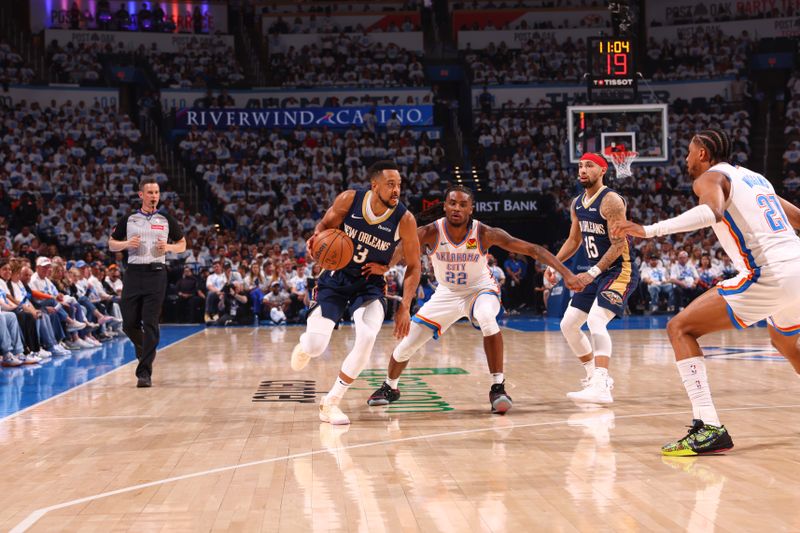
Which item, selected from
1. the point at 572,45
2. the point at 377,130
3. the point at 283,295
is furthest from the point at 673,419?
the point at 572,45

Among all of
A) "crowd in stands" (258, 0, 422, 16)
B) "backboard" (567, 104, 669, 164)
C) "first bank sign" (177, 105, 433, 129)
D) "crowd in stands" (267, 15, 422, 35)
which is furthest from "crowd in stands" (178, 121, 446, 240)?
"crowd in stands" (258, 0, 422, 16)

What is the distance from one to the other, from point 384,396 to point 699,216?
3.30m

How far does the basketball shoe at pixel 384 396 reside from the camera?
7.24 m

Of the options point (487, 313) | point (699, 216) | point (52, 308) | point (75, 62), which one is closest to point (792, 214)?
point (699, 216)

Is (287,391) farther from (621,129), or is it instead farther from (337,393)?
(621,129)

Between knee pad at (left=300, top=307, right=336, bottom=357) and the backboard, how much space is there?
13484 mm

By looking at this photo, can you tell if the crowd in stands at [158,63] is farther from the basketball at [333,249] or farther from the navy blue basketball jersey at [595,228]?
the basketball at [333,249]

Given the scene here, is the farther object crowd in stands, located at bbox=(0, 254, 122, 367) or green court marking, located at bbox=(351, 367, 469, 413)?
crowd in stands, located at bbox=(0, 254, 122, 367)

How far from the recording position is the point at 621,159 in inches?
704

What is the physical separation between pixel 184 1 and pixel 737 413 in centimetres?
2892

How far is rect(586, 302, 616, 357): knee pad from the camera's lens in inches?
293

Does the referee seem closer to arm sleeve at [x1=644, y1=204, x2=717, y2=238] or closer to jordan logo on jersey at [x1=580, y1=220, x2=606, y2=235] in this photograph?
jordan logo on jersey at [x1=580, y1=220, x2=606, y2=235]

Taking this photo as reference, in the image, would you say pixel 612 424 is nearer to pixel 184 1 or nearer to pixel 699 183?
pixel 699 183

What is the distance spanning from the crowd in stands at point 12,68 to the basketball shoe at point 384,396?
23178mm
